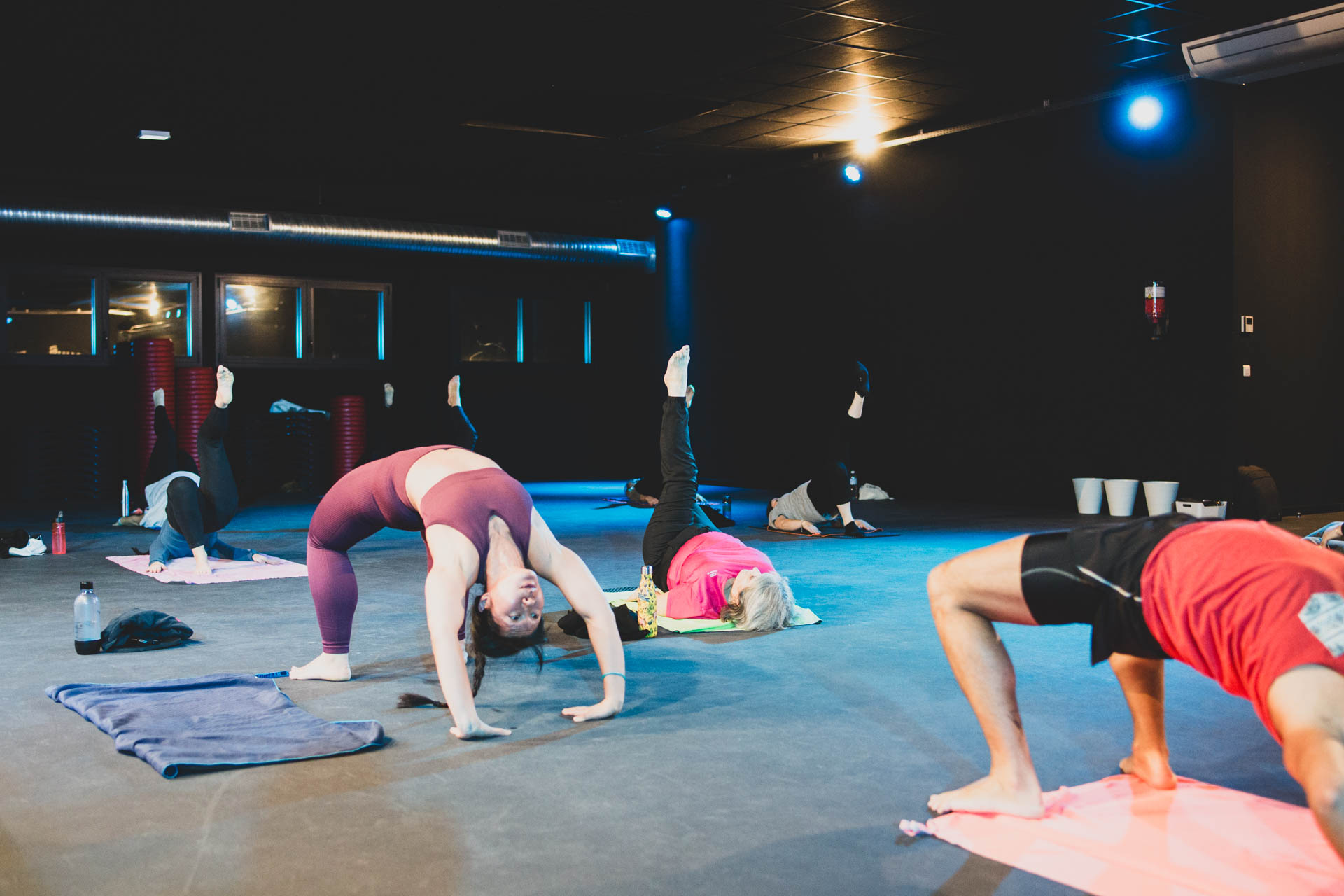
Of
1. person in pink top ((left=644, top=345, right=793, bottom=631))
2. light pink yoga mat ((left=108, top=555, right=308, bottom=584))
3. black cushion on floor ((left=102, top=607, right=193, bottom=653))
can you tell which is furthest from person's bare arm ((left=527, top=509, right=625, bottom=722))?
light pink yoga mat ((left=108, top=555, right=308, bottom=584))

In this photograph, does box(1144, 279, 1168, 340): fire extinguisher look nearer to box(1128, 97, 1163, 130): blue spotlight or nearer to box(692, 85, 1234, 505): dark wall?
box(692, 85, 1234, 505): dark wall

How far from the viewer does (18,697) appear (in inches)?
132

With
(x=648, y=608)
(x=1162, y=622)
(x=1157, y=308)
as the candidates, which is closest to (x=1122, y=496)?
(x=1157, y=308)

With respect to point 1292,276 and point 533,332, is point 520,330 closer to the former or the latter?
point 533,332

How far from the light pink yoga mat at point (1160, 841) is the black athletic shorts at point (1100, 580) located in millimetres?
371

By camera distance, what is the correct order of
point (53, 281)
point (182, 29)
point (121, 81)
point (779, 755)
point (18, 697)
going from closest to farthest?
1. point (779, 755)
2. point (18, 697)
3. point (182, 29)
4. point (121, 81)
5. point (53, 281)

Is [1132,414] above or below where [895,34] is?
below

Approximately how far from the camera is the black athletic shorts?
1.95 meters

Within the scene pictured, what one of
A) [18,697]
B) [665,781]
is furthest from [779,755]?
[18,697]

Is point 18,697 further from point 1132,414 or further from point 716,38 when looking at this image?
point 1132,414

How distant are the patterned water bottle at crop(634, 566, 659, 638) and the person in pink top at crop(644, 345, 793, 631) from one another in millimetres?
244

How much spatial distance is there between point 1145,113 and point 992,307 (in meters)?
2.08

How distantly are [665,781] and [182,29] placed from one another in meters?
6.38

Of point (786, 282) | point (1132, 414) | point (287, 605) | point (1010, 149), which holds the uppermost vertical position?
point (1010, 149)
